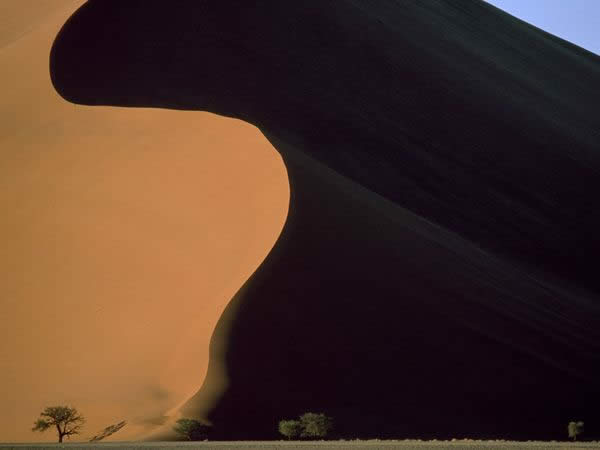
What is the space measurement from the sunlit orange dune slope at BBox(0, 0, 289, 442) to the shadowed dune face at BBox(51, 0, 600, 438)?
48 cm

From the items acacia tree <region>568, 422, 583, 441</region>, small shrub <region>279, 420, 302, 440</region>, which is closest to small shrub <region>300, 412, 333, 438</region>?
small shrub <region>279, 420, 302, 440</region>

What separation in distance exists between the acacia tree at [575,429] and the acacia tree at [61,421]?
5779mm

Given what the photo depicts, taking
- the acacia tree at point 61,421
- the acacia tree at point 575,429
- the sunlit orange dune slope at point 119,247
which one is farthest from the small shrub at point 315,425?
the acacia tree at point 575,429

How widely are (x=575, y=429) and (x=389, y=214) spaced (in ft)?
16.3

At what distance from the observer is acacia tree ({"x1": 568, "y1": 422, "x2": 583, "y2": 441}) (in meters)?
11.1

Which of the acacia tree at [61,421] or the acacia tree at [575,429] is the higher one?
the acacia tree at [575,429]

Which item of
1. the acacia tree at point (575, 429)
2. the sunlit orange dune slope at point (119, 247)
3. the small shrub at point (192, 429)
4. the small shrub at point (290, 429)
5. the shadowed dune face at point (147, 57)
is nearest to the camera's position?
the small shrub at point (192, 429)

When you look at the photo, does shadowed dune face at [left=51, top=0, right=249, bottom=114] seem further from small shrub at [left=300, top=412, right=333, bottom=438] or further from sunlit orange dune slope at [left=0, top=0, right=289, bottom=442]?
small shrub at [left=300, top=412, right=333, bottom=438]

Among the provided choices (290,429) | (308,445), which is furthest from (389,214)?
(308,445)

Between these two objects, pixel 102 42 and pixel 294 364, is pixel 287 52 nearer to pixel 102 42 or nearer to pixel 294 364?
pixel 102 42

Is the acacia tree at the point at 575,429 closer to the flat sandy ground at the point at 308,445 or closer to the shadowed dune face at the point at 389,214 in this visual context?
the shadowed dune face at the point at 389,214

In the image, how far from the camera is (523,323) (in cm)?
Result: 1346

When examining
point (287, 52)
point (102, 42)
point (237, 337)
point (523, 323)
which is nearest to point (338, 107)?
point (287, 52)

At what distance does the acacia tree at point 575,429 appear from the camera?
1112 centimetres
